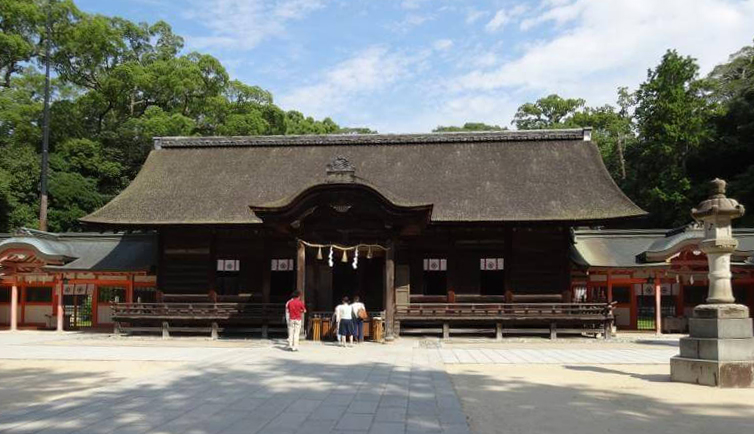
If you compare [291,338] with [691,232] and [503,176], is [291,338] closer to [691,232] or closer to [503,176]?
[503,176]

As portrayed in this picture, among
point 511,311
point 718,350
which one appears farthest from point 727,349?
point 511,311

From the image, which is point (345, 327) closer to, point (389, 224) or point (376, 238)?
point (376, 238)

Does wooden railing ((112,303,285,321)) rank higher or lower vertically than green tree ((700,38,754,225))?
lower

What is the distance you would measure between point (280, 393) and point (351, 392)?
1146mm

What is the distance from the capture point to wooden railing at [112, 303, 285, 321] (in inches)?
747

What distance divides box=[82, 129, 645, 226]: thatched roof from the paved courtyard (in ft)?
18.0

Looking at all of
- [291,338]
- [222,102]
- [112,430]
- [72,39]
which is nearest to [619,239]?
[291,338]

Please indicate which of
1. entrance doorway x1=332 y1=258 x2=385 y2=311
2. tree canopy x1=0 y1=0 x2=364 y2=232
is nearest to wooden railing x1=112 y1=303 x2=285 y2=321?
entrance doorway x1=332 y1=258 x2=385 y2=311

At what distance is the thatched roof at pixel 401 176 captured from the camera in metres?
19.3

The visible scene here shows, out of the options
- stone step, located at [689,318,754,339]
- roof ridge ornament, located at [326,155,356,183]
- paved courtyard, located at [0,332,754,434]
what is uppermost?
roof ridge ornament, located at [326,155,356,183]

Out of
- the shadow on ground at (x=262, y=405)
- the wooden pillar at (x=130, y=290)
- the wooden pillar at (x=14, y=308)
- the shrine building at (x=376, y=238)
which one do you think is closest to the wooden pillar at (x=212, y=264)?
the shrine building at (x=376, y=238)

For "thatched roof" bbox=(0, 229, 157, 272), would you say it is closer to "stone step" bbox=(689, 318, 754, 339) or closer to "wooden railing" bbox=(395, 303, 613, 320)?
"wooden railing" bbox=(395, 303, 613, 320)

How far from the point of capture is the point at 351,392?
29.9 ft

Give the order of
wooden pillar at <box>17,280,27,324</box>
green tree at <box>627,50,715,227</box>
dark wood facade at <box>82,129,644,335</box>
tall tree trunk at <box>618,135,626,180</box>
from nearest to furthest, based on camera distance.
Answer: dark wood facade at <box>82,129,644,335</box> → wooden pillar at <box>17,280,27,324</box> → green tree at <box>627,50,715,227</box> → tall tree trunk at <box>618,135,626,180</box>
